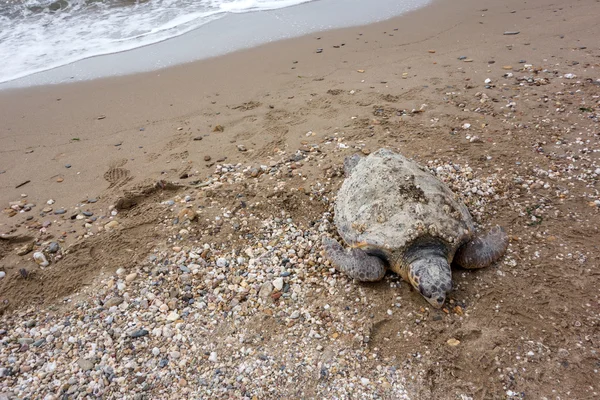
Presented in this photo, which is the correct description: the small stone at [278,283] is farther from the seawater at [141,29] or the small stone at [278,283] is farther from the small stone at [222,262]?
the seawater at [141,29]

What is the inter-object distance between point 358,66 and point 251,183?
3.43 m

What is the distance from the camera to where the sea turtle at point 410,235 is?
2.99m

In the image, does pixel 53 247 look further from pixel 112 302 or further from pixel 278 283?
pixel 278 283

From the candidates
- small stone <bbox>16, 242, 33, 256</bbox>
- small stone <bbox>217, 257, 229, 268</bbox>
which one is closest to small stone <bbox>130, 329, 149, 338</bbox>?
small stone <bbox>217, 257, 229, 268</bbox>

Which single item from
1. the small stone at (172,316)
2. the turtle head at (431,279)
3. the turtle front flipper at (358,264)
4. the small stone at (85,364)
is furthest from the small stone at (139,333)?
the turtle head at (431,279)

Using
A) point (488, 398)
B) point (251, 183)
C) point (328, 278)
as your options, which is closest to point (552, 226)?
point (488, 398)

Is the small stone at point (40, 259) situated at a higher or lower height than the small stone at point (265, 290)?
higher

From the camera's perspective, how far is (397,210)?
3.17 m

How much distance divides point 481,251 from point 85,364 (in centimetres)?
324

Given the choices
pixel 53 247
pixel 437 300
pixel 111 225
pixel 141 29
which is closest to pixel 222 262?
pixel 111 225

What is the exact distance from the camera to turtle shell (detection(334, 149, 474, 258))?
306 cm

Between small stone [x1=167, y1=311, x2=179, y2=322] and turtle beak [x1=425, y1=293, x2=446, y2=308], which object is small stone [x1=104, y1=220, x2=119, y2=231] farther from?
turtle beak [x1=425, y1=293, x2=446, y2=308]

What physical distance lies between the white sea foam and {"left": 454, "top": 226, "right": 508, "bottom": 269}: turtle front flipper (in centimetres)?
774

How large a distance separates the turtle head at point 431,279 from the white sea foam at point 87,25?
771cm
